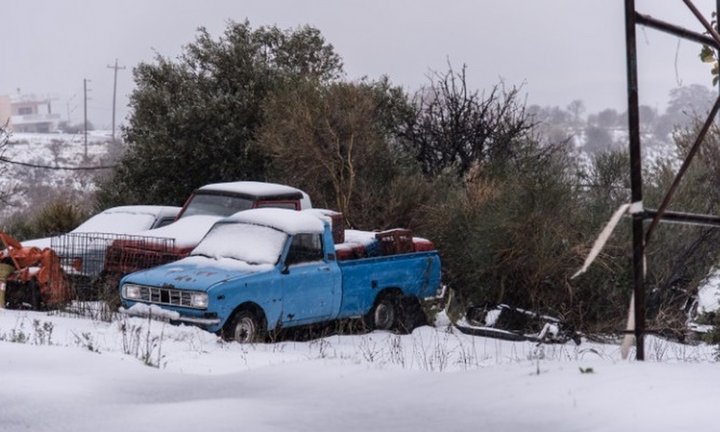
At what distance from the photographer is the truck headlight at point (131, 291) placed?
501 inches

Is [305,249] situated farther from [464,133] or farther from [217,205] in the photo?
Answer: [464,133]

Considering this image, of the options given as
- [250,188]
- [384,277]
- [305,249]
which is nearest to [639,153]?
[305,249]

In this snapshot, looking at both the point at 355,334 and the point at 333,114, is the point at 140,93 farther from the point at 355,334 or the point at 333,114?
the point at 355,334

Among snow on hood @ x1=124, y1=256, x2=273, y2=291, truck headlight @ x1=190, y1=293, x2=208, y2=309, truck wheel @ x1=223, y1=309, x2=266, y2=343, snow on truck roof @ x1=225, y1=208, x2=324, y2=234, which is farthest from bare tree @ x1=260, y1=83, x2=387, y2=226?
truck headlight @ x1=190, y1=293, x2=208, y2=309

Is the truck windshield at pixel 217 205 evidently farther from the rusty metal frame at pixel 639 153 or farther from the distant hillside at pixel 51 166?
the distant hillside at pixel 51 166

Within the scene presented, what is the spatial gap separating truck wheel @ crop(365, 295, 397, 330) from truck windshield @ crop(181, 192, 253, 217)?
387 centimetres

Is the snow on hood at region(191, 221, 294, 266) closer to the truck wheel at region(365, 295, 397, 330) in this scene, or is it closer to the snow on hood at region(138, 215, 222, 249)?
the snow on hood at region(138, 215, 222, 249)

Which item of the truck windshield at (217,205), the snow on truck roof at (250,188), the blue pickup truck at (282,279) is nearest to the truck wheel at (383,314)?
the blue pickup truck at (282,279)

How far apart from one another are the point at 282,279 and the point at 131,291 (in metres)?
2.04

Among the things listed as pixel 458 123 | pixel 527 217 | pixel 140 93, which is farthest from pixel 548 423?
pixel 140 93

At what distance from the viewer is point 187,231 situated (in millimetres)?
16203

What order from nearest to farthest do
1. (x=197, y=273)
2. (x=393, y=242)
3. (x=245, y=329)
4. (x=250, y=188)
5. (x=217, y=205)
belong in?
1. (x=245, y=329)
2. (x=197, y=273)
3. (x=393, y=242)
4. (x=217, y=205)
5. (x=250, y=188)

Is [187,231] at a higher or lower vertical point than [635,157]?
lower

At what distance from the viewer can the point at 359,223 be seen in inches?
858
